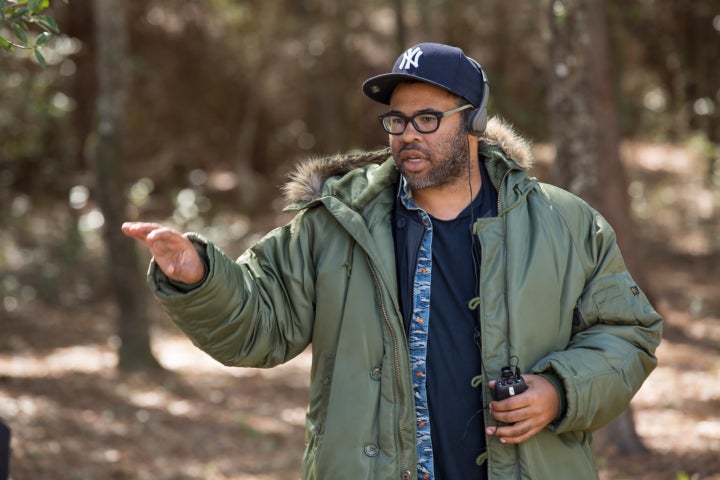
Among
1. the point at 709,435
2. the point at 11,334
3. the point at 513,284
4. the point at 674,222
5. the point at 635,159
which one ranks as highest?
the point at 635,159

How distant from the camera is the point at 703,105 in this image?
42.4 ft

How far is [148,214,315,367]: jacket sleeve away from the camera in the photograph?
316 cm

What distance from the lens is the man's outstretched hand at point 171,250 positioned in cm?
305

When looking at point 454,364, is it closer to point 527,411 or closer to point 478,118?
point 527,411

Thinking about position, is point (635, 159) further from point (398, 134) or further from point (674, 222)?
point (398, 134)

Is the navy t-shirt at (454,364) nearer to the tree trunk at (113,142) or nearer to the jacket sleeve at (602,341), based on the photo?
the jacket sleeve at (602,341)

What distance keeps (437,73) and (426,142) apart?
26 cm

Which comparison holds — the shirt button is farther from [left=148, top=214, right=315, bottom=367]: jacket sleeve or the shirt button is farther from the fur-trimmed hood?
the fur-trimmed hood

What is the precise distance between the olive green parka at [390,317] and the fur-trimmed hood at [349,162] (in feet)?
0.05

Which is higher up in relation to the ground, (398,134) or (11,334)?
(11,334)

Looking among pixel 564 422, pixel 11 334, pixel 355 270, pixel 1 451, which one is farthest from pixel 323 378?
pixel 11 334

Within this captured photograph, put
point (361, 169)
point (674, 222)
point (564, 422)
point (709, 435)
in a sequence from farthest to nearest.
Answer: point (674, 222) → point (709, 435) → point (361, 169) → point (564, 422)

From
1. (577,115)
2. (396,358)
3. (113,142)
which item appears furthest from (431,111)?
(113,142)

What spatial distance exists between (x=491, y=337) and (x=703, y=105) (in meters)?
10.7
